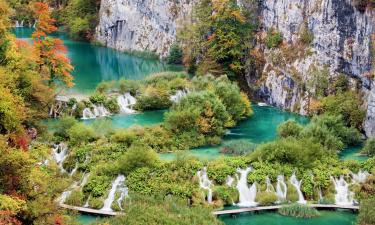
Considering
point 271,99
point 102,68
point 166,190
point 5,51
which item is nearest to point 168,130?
point 166,190

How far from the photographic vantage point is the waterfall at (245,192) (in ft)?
102

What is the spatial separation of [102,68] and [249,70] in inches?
730

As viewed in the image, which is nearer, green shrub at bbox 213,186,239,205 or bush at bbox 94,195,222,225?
bush at bbox 94,195,222,225

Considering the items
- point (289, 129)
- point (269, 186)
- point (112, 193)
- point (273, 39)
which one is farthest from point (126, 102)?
point (269, 186)

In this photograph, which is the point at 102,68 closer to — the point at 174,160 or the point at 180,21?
the point at 180,21

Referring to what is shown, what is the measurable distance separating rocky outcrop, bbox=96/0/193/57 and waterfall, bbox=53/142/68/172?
1472 inches

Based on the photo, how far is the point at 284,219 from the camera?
29.2 meters

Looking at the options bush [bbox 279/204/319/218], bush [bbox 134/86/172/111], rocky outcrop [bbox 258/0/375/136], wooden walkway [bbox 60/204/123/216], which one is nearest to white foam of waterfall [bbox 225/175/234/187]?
bush [bbox 279/204/319/218]

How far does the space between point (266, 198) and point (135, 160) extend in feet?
22.8

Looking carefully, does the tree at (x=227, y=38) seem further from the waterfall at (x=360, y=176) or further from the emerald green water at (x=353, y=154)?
the waterfall at (x=360, y=176)

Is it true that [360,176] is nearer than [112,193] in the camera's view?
No

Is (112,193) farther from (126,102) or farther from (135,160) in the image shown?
(126,102)

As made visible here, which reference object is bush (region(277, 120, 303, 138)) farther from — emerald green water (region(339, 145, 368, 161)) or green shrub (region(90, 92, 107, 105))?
green shrub (region(90, 92, 107, 105))

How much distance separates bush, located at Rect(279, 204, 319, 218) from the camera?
29.2 meters
